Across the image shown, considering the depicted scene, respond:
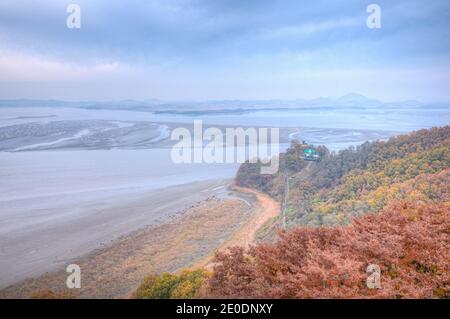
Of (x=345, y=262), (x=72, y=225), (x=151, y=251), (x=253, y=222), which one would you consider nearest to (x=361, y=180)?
(x=253, y=222)

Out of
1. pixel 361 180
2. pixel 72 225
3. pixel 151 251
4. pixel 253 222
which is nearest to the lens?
pixel 151 251

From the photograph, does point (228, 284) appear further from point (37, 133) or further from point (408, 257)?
point (37, 133)

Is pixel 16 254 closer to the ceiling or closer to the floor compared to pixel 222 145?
closer to the floor

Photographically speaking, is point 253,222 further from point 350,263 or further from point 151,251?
point 350,263

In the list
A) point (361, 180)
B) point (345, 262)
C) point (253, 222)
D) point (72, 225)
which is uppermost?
point (345, 262)

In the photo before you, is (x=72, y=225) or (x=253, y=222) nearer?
(x=72, y=225)

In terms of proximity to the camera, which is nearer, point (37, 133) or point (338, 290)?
point (338, 290)

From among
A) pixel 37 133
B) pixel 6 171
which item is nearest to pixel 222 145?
pixel 37 133
